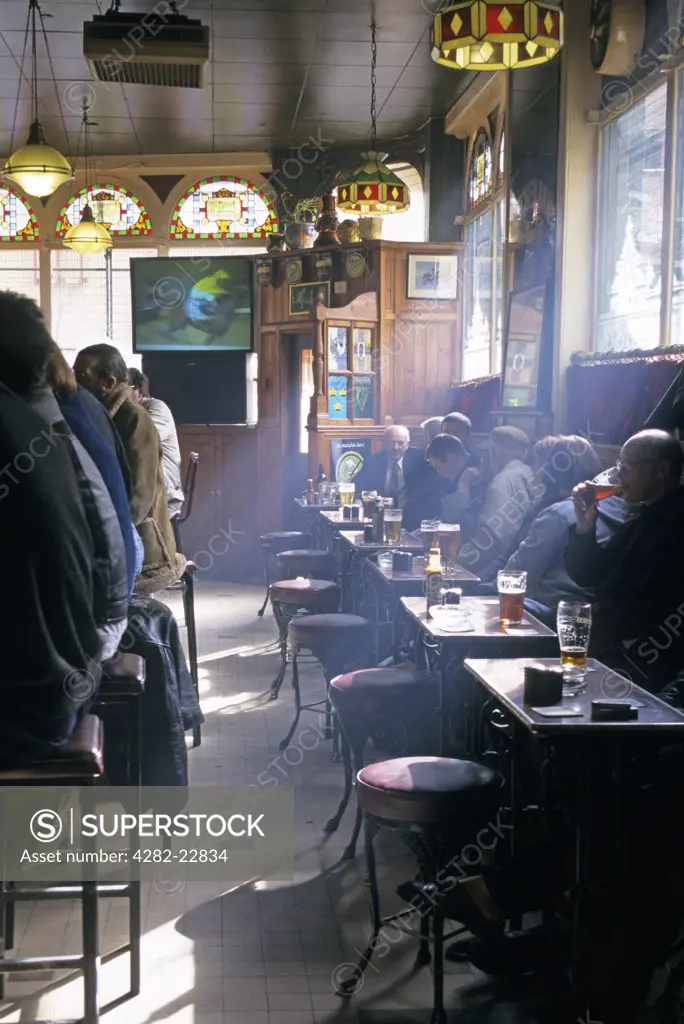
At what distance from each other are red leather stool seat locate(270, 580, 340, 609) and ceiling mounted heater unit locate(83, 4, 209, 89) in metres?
2.95

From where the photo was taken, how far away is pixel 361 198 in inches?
338

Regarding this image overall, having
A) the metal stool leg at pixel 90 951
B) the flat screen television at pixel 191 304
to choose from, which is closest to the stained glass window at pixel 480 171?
the flat screen television at pixel 191 304

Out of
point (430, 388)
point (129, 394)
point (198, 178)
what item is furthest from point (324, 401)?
point (129, 394)

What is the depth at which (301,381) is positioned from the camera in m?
11.4

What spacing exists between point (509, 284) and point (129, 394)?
15.5ft

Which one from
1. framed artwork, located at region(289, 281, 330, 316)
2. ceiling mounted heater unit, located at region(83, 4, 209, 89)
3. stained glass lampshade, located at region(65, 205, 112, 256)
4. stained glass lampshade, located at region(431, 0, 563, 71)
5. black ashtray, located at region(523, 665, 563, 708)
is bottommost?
black ashtray, located at region(523, 665, 563, 708)

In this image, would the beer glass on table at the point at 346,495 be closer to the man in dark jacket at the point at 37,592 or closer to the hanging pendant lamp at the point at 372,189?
the hanging pendant lamp at the point at 372,189

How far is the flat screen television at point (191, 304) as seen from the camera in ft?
40.4

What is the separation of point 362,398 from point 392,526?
4067 millimetres

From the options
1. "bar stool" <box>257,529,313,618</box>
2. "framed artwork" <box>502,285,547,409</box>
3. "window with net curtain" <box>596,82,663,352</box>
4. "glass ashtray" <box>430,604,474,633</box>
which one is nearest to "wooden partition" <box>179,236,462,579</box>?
"bar stool" <box>257,529,313,618</box>

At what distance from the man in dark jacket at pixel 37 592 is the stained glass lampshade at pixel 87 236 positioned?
328 inches

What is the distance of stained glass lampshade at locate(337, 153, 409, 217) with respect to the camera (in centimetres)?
855

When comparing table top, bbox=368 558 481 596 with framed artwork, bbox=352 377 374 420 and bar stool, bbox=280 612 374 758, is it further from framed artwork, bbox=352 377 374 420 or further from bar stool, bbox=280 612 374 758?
framed artwork, bbox=352 377 374 420

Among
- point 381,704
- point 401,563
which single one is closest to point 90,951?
point 381,704
